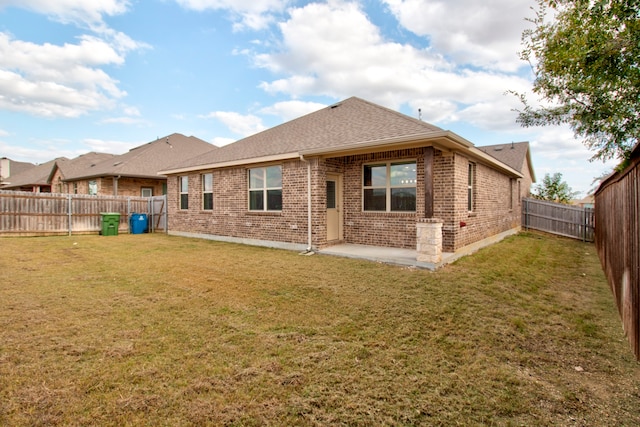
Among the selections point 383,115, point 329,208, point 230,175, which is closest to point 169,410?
point 329,208

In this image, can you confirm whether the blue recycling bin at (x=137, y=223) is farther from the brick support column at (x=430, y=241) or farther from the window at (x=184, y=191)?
the brick support column at (x=430, y=241)

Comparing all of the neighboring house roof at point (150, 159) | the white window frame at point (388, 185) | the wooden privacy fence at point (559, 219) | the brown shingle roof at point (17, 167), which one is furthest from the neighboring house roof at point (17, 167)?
the wooden privacy fence at point (559, 219)

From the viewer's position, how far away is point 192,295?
5.07 m

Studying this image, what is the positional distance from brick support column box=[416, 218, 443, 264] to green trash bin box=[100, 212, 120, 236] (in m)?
13.9

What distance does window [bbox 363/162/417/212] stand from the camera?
890cm

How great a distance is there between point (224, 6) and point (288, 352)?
10.6 m

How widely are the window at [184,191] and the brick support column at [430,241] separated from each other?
10.8m

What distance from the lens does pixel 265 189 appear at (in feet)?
34.7

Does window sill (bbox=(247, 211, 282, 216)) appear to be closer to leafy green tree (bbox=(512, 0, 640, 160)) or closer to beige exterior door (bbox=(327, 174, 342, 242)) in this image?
beige exterior door (bbox=(327, 174, 342, 242))

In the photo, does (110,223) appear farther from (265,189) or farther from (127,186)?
(265,189)

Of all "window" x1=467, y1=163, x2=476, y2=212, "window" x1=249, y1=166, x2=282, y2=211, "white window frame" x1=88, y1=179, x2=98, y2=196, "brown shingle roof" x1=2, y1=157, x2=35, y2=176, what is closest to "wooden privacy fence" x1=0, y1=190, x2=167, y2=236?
"white window frame" x1=88, y1=179, x2=98, y2=196

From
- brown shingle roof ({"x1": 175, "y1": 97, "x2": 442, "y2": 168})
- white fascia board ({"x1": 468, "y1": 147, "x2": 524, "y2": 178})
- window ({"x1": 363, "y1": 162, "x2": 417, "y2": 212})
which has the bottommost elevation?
window ({"x1": 363, "y1": 162, "x2": 417, "y2": 212})

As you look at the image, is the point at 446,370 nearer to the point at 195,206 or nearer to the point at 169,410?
the point at 169,410

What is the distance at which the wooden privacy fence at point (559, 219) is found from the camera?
1396 centimetres
